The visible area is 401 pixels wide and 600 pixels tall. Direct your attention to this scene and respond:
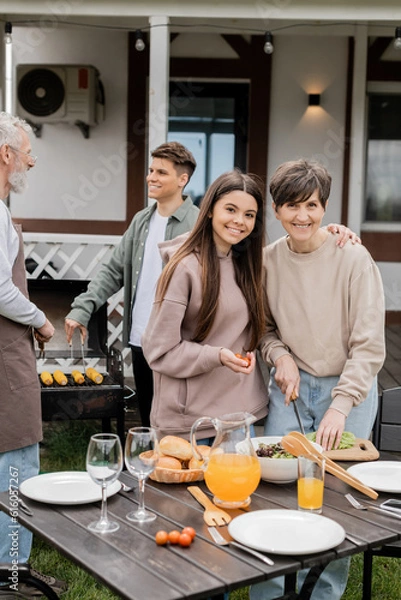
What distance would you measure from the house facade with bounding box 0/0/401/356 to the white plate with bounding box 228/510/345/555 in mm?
5744

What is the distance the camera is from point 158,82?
518 cm

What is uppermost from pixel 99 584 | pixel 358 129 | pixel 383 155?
pixel 358 129

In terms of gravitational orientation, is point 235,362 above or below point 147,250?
below

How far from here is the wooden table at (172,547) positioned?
1.44 m

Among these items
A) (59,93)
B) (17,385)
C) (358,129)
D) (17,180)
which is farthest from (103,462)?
(59,93)

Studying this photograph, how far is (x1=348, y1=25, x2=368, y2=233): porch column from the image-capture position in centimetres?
686

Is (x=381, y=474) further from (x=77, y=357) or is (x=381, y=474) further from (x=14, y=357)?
(x=77, y=357)

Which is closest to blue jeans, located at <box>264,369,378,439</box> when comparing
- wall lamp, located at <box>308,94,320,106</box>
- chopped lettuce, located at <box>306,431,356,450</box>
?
chopped lettuce, located at <box>306,431,356,450</box>

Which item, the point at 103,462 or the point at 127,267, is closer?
the point at 103,462

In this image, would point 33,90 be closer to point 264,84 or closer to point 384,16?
point 264,84

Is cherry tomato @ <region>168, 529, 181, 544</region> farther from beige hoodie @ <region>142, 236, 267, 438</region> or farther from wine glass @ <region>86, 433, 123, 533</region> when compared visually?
beige hoodie @ <region>142, 236, 267, 438</region>

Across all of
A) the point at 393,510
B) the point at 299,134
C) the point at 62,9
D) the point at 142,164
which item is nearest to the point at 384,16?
the point at 62,9

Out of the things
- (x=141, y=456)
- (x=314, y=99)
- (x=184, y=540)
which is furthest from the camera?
(x=314, y=99)

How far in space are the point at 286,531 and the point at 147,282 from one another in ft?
6.08
